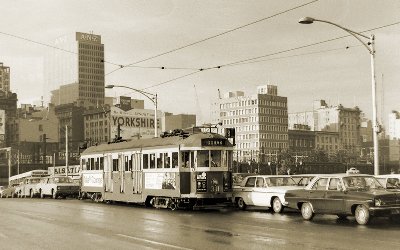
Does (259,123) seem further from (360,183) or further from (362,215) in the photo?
(362,215)

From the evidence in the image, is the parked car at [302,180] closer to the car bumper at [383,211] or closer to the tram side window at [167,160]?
the tram side window at [167,160]

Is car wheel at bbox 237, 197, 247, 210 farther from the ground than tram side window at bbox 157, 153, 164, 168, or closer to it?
closer to it

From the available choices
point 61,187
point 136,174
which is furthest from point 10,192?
point 136,174

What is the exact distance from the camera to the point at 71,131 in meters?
196

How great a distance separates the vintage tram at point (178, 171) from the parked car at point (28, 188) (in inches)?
675

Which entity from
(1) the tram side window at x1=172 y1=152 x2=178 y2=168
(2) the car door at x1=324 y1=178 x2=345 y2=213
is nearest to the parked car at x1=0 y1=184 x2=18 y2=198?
(1) the tram side window at x1=172 y1=152 x2=178 y2=168

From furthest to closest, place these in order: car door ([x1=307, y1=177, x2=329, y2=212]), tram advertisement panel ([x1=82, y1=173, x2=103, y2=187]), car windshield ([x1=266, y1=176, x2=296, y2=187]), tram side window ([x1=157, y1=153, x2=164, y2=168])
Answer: tram advertisement panel ([x1=82, y1=173, x2=103, y2=187])
tram side window ([x1=157, y1=153, x2=164, y2=168])
car windshield ([x1=266, y1=176, x2=296, y2=187])
car door ([x1=307, y1=177, x2=329, y2=212])

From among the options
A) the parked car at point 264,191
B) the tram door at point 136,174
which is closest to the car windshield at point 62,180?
the tram door at point 136,174

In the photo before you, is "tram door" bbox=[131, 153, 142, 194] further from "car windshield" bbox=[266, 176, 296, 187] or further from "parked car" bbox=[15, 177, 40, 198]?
"parked car" bbox=[15, 177, 40, 198]

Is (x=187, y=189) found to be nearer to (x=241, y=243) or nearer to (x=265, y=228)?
(x=265, y=228)

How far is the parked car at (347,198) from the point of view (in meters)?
16.4

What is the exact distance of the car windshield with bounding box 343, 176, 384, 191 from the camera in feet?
57.2

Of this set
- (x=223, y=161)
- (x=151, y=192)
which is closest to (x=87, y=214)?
(x=151, y=192)

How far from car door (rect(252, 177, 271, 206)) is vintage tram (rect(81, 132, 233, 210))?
1.18 meters
